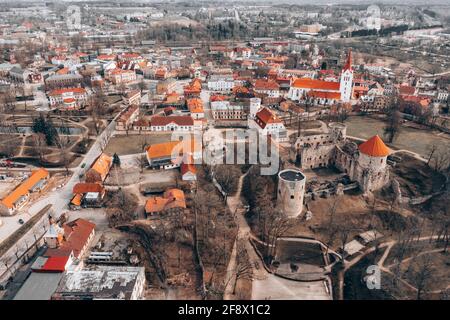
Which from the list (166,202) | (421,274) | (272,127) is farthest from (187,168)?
(421,274)

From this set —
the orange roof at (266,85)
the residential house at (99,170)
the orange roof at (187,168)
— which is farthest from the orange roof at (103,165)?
the orange roof at (266,85)

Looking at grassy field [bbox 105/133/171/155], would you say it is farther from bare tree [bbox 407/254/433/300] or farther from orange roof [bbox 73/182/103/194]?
bare tree [bbox 407/254/433/300]

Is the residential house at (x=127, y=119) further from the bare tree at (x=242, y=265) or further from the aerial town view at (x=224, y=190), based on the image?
the bare tree at (x=242, y=265)

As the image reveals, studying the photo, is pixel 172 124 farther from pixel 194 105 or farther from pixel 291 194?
pixel 291 194

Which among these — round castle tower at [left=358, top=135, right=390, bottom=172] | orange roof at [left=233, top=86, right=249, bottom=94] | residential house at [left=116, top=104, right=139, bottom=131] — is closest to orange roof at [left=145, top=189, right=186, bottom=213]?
round castle tower at [left=358, top=135, right=390, bottom=172]

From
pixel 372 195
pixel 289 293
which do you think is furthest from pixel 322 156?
pixel 289 293

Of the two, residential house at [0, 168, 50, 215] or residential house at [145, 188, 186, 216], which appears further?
residential house at [0, 168, 50, 215]
